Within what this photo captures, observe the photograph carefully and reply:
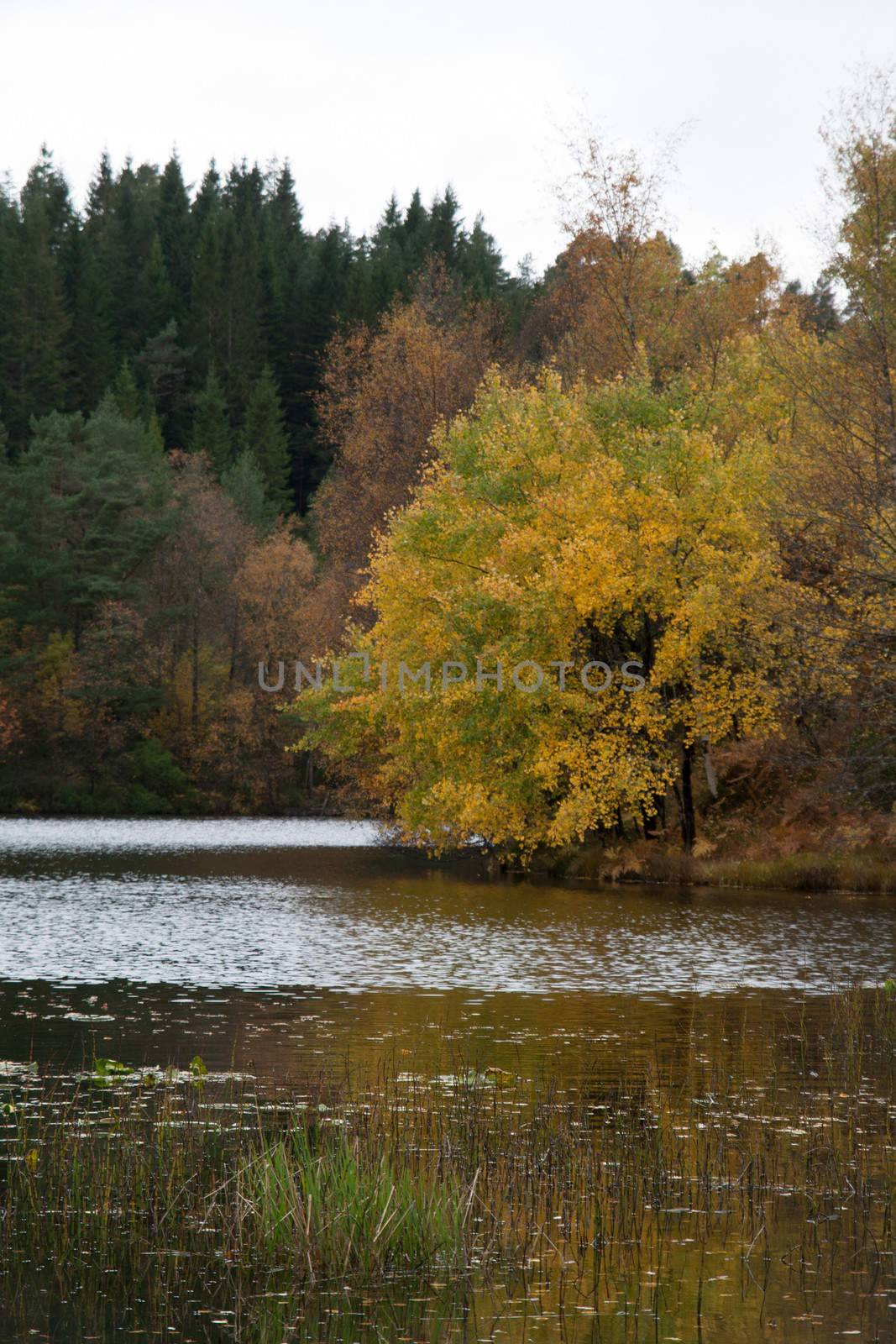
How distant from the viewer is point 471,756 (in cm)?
3962

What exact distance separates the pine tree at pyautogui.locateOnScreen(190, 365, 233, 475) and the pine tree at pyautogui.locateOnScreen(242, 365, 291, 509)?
1.45 meters

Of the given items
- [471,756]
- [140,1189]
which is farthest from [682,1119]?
[471,756]

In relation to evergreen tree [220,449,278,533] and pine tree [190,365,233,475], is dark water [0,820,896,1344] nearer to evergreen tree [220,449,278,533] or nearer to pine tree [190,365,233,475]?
evergreen tree [220,449,278,533]

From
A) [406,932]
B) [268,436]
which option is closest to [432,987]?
[406,932]

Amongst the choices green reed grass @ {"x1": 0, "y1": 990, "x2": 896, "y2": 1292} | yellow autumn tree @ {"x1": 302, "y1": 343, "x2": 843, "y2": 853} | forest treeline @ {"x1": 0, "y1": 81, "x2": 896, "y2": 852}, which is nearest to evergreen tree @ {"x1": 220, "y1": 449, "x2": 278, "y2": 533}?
forest treeline @ {"x1": 0, "y1": 81, "x2": 896, "y2": 852}

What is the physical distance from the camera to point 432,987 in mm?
21000

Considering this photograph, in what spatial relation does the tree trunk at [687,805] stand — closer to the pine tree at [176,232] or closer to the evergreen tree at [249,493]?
the evergreen tree at [249,493]

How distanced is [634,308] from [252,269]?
6947 cm

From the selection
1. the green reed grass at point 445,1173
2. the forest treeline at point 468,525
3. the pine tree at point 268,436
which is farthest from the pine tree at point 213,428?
the green reed grass at point 445,1173

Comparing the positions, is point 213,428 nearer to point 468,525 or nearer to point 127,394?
point 127,394

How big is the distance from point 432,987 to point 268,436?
297ft

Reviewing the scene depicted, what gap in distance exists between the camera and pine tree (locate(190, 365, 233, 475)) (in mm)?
105062

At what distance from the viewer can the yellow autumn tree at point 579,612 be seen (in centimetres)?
3712

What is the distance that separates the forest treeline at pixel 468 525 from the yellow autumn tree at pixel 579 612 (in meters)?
0.11
